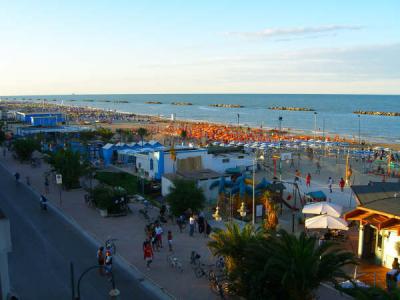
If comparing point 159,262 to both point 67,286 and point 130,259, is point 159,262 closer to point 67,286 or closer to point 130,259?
point 130,259

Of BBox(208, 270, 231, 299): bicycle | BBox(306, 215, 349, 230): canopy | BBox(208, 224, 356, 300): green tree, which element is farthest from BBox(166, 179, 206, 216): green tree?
BBox(208, 224, 356, 300): green tree

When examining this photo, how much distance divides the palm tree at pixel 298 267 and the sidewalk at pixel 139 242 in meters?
2.82

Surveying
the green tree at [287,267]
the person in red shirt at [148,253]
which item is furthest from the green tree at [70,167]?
the green tree at [287,267]

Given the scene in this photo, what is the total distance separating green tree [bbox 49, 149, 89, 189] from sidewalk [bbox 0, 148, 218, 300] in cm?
67

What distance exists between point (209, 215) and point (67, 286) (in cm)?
954

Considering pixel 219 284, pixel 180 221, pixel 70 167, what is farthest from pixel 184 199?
pixel 70 167

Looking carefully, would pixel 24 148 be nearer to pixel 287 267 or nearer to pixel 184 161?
pixel 184 161

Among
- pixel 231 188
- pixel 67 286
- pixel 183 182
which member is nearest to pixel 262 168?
pixel 231 188

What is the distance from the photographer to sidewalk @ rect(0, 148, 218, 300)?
12.4 meters

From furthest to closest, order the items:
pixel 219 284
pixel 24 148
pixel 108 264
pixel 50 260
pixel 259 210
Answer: pixel 24 148 → pixel 259 210 → pixel 50 260 → pixel 108 264 → pixel 219 284

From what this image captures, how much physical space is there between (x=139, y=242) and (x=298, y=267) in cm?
845

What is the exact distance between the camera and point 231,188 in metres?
22.5

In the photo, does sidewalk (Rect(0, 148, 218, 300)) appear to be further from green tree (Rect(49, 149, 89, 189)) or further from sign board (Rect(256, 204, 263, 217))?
sign board (Rect(256, 204, 263, 217))

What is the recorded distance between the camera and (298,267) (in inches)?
363
